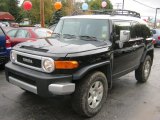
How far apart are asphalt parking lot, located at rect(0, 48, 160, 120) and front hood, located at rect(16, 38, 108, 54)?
3.58ft

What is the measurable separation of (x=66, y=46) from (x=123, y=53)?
160 centimetres

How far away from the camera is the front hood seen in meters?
4.28

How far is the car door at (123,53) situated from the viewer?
5.31 meters

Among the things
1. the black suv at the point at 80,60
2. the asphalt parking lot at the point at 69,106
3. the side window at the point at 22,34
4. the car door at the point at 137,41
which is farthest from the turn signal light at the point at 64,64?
the side window at the point at 22,34

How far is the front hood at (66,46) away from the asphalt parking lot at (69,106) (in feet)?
3.58

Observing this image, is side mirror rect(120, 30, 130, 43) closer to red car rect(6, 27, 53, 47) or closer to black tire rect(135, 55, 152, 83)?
black tire rect(135, 55, 152, 83)

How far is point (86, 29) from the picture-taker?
17.8ft

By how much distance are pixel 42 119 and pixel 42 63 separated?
1017 millimetres

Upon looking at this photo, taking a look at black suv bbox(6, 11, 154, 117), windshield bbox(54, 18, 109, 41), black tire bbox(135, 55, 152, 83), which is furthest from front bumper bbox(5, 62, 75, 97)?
black tire bbox(135, 55, 152, 83)

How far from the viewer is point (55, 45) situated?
4.61 metres

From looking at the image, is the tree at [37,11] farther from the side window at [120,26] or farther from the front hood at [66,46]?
the front hood at [66,46]

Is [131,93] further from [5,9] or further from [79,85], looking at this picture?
[5,9]

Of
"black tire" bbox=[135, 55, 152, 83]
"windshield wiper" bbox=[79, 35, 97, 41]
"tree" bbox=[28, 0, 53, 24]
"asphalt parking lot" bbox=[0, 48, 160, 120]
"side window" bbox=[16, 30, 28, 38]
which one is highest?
"tree" bbox=[28, 0, 53, 24]

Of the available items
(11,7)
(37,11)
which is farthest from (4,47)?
(11,7)
